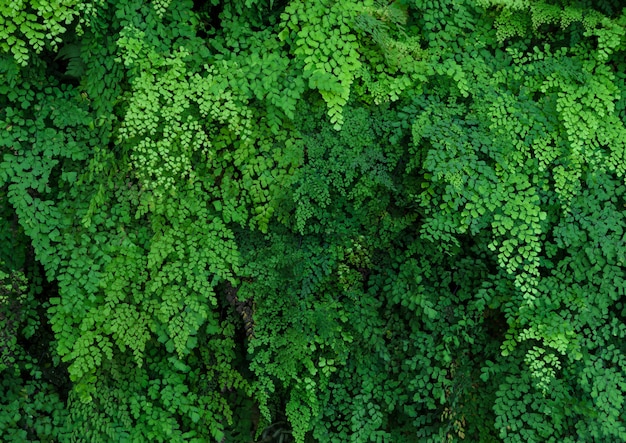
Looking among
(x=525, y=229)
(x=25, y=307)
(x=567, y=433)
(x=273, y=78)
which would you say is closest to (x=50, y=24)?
(x=273, y=78)

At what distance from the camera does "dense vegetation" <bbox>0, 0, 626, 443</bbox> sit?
3.25m

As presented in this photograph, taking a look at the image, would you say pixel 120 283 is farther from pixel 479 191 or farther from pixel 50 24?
pixel 479 191

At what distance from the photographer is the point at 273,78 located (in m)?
3.21

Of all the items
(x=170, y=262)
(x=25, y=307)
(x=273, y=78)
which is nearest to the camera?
(x=273, y=78)

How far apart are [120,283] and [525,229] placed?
2202mm

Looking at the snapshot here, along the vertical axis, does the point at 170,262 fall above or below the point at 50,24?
below

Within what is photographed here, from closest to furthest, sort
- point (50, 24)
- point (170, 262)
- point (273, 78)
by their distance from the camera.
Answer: point (50, 24) < point (273, 78) < point (170, 262)

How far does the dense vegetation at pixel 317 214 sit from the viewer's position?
3.25m

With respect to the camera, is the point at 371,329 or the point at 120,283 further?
the point at 371,329

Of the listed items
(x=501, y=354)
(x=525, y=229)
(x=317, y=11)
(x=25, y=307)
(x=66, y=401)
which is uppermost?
(x=317, y=11)

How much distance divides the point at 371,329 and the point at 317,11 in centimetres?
183

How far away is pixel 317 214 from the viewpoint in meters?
3.54

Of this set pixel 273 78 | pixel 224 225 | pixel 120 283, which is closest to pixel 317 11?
pixel 273 78

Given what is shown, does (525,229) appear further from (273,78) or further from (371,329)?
(273,78)
